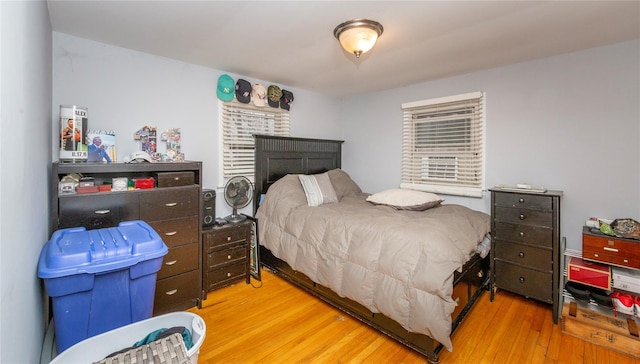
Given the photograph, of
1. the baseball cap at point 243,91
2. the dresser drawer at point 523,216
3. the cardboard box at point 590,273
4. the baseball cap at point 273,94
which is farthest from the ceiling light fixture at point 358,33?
the cardboard box at point 590,273

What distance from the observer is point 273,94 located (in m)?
3.59

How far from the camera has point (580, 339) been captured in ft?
6.84

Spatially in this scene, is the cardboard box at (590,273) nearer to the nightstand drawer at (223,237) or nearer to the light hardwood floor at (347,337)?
the light hardwood floor at (347,337)

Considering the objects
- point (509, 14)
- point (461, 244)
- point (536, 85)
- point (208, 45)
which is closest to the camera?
point (509, 14)

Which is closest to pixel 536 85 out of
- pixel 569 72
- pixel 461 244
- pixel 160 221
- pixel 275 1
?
pixel 569 72

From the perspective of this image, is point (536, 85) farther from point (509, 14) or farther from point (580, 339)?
point (580, 339)

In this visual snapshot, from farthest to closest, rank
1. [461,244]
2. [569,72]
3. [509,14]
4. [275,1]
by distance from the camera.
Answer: [569,72]
[461,244]
[509,14]
[275,1]

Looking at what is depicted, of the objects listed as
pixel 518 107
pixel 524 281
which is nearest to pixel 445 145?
pixel 518 107

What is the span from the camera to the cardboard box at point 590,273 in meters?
2.18

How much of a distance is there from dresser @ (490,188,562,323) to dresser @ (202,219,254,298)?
2.48m

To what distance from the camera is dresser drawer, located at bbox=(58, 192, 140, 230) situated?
188 centimetres

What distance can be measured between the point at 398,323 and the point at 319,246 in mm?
886

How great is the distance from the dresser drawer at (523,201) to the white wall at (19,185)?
317cm

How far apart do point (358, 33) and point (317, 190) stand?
1.77 meters
